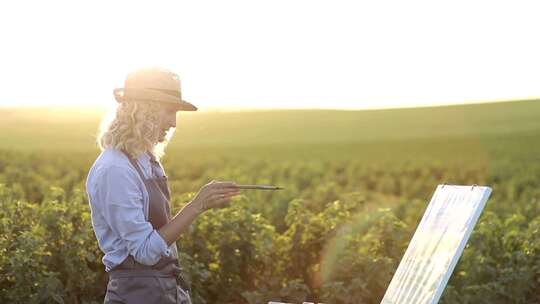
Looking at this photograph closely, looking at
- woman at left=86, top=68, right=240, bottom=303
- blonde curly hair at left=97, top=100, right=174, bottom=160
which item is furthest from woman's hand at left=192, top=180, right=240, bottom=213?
blonde curly hair at left=97, top=100, right=174, bottom=160

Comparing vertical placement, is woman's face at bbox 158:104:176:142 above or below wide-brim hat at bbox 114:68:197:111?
below

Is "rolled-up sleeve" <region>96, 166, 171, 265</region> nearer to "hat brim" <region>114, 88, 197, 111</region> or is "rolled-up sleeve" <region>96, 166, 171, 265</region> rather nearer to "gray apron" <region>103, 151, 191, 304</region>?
"gray apron" <region>103, 151, 191, 304</region>

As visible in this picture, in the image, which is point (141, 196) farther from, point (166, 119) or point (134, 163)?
point (166, 119)

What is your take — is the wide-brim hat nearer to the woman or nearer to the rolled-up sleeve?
the woman

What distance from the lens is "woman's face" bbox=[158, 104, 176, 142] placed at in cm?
442

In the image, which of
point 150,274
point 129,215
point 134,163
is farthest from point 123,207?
point 150,274

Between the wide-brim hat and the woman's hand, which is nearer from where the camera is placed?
the woman's hand

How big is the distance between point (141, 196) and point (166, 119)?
350 mm

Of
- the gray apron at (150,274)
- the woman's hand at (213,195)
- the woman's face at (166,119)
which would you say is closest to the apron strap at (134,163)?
the gray apron at (150,274)

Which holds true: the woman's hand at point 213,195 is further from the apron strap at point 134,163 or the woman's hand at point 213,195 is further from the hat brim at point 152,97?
the hat brim at point 152,97

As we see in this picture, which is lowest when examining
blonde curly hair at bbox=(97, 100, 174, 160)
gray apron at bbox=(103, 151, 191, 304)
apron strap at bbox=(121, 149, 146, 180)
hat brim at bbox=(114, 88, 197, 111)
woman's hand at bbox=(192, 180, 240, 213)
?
gray apron at bbox=(103, 151, 191, 304)

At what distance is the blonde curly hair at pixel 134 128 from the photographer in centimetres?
434

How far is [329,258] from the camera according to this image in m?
8.35

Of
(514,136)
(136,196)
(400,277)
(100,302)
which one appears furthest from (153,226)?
(514,136)
